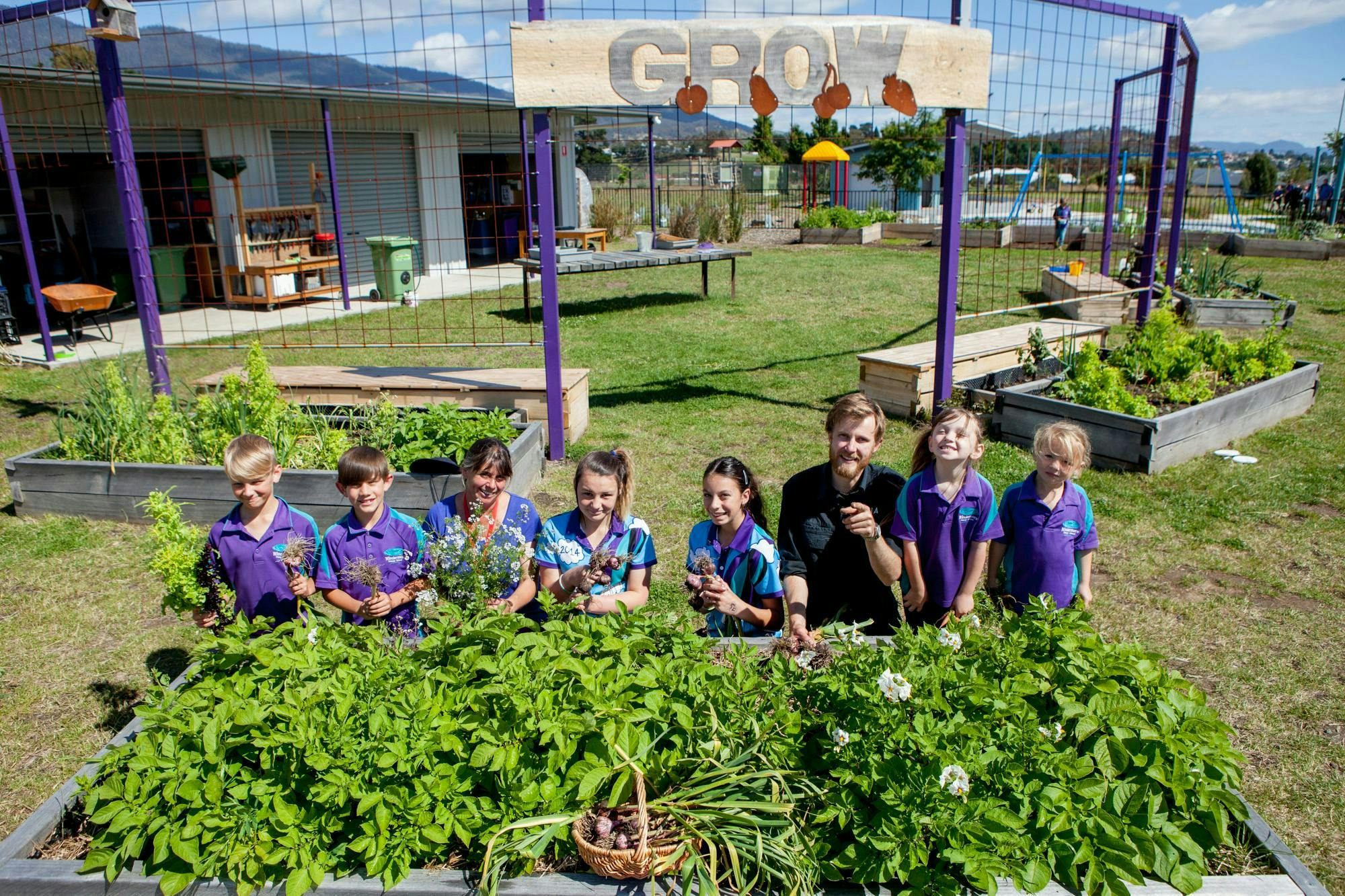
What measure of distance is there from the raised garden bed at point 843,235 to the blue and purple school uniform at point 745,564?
68.4ft

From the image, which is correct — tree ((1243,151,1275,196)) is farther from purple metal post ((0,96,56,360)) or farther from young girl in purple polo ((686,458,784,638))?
young girl in purple polo ((686,458,784,638))

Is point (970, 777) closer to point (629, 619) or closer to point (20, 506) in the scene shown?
point (629, 619)

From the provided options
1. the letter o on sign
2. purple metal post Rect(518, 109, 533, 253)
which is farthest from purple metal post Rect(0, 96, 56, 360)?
the letter o on sign

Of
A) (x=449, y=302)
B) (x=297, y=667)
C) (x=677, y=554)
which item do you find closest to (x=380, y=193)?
(x=449, y=302)

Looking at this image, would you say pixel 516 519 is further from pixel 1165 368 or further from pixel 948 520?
pixel 1165 368

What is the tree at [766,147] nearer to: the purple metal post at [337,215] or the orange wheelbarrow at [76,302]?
the purple metal post at [337,215]

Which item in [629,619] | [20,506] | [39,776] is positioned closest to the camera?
[629,619]

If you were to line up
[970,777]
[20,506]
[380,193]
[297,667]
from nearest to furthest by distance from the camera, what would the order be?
1. [970,777]
2. [297,667]
3. [20,506]
4. [380,193]

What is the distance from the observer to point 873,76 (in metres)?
6.27

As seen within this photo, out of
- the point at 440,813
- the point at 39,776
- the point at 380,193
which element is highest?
the point at 380,193

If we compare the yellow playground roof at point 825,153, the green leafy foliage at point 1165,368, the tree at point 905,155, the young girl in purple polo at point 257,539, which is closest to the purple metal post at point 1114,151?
the green leafy foliage at point 1165,368

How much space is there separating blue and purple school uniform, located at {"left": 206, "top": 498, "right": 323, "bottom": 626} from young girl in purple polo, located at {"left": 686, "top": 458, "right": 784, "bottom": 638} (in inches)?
59.2

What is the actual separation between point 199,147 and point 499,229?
7872mm

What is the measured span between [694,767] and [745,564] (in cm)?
114
